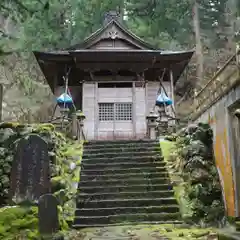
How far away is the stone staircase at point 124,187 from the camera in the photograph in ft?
32.4

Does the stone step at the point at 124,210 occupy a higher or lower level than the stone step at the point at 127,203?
lower

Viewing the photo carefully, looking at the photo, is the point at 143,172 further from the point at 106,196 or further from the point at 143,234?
the point at 143,234

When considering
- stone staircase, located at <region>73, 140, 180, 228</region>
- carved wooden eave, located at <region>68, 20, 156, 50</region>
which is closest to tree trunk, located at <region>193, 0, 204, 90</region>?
carved wooden eave, located at <region>68, 20, 156, 50</region>

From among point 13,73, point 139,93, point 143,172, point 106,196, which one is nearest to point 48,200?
A: point 106,196

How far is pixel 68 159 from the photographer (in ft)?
42.9

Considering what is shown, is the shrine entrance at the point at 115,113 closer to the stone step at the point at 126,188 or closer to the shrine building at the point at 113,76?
the shrine building at the point at 113,76

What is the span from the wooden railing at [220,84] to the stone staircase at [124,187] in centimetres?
273

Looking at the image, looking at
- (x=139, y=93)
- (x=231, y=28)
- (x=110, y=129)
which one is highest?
(x=231, y=28)

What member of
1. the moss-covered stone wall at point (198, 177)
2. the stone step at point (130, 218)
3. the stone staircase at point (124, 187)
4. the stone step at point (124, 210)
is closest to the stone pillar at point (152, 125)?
the stone staircase at point (124, 187)

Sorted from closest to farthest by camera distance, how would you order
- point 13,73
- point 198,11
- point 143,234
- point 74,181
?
point 143,234 → point 74,181 → point 13,73 → point 198,11

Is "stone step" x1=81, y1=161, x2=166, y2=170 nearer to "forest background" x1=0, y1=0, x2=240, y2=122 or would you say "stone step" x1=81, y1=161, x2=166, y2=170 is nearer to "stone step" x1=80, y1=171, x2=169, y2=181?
"stone step" x1=80, y1=171, x2=169, y2=181

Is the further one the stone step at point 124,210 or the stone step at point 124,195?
the stone step at point 124,195

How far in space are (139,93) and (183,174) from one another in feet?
31.7

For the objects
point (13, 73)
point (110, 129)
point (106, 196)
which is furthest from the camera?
point (13, 73)
